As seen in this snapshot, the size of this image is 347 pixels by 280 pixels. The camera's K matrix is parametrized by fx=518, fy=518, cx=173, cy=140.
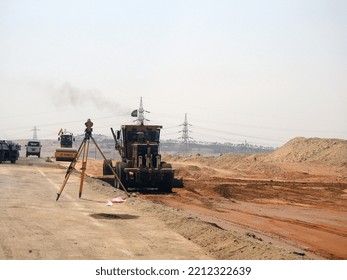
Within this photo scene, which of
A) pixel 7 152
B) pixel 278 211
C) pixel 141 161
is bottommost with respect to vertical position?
pixel 278 211

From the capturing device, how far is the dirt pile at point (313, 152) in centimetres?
5969

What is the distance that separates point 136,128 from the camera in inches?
1013

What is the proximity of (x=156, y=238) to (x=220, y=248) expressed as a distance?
1.59 metres

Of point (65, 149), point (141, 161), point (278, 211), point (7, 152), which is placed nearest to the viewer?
point (278, 211)

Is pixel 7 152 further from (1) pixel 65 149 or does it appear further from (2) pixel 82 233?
(2) pixel 82 233

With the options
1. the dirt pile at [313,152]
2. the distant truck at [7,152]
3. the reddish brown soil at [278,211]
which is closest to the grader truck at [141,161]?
the reddish brown soil at [278,211]

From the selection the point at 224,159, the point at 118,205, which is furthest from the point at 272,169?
the point at 118,205

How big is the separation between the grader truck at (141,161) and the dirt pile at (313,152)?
3528 cm

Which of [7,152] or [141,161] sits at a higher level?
[141,161]

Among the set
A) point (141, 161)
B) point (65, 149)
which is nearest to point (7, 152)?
point (65, 149)

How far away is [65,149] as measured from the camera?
60875mm

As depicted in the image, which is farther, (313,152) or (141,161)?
(313,152)

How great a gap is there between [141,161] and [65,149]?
38676 mm

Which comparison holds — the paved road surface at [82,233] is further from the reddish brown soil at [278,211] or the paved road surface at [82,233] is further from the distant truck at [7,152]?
the distant truck at [7,152]
